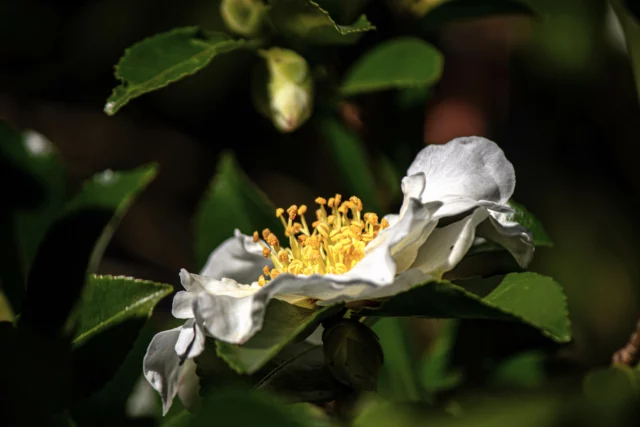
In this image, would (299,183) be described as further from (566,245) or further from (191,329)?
(191,329)

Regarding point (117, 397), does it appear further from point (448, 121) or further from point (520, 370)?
point (448, 121)

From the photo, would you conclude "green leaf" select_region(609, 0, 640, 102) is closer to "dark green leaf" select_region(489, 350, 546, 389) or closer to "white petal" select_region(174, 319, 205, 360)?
"dark green leaf" select_region(489, 350, 546, 389)

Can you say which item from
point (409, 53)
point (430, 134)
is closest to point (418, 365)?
point (409, 53)

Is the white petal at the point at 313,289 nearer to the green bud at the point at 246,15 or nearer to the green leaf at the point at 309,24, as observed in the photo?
the green leaf at the point at 309,24

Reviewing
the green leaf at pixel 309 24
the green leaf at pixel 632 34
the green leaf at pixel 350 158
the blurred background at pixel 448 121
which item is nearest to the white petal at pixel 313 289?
the green leaf at pixel 309 24

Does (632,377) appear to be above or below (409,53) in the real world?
below

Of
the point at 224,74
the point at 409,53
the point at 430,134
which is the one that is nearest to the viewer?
the point at 409,53

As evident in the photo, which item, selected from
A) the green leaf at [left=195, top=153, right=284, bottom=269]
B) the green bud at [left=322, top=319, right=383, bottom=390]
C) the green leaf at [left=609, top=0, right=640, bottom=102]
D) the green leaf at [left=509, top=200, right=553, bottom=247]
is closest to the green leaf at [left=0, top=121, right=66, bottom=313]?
the green leaf at [left=195, top=153, right=284, bottom=269]
